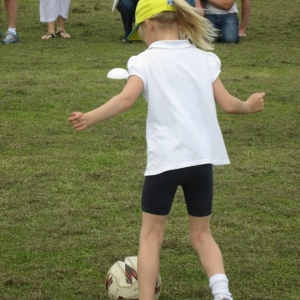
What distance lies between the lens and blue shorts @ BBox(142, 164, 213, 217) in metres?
3.17

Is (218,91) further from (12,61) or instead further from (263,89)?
(12,61)

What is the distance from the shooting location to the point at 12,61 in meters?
9.35

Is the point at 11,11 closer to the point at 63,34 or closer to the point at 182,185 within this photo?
the point at 63,34

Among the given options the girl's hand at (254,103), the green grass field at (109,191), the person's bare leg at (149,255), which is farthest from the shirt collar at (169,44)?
the green grass field at (109,191)

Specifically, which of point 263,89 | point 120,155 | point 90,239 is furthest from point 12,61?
point 90,239

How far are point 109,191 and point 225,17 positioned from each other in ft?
21.4

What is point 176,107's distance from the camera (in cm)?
316

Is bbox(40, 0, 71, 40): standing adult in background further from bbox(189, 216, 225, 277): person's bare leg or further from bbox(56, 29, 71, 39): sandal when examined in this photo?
bbox(189, 216, 225, 277): person's bare leg

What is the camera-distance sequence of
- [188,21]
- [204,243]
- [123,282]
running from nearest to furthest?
1. [188,21]
2. [204,243]
3. [123,282]

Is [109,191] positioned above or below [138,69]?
below

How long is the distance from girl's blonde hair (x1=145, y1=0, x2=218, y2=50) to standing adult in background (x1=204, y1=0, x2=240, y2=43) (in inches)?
301

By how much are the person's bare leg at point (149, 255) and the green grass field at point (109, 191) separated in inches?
14.4

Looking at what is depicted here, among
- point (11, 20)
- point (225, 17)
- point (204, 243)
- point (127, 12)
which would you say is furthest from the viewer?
point (225, 17)

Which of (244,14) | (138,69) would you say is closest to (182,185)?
(138,69)
